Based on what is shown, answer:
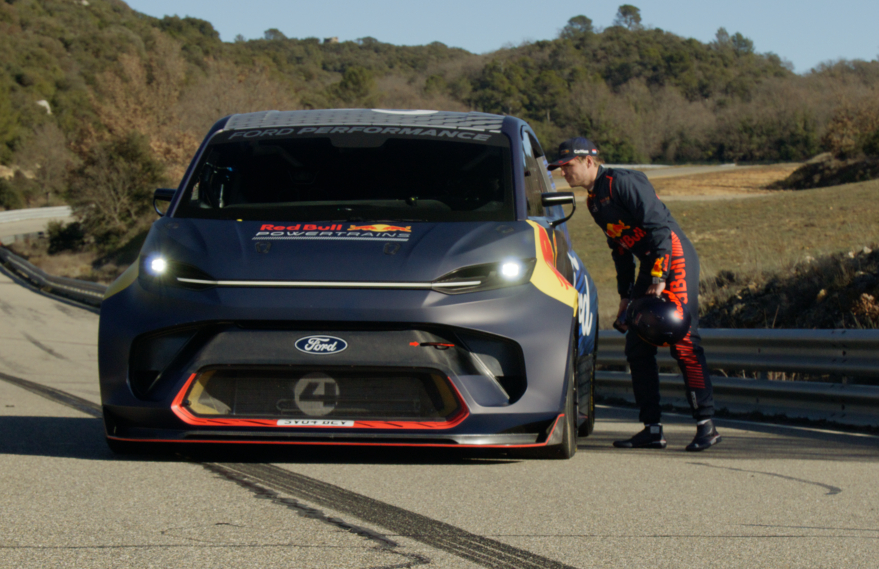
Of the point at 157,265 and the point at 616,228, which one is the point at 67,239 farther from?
the point at 157,265

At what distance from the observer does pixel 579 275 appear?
19.0 feet

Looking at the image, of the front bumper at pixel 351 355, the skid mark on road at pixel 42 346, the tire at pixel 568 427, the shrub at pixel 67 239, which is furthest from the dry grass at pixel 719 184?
the front bumper at pixel 351 355

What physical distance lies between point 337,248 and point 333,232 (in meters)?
0.19

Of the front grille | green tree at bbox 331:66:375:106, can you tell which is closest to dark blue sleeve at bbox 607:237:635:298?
the front grille

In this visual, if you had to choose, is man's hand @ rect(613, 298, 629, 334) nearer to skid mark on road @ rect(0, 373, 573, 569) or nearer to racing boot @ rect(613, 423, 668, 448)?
racing boot @ rect(613, 423, 668, 448)

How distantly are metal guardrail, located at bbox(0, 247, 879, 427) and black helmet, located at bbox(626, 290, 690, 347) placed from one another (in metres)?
1.83

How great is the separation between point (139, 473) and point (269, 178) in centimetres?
176

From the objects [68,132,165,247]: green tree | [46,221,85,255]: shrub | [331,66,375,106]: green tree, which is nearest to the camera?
[68,132,165,247]: green tree

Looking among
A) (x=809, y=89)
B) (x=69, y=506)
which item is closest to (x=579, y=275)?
(x=69, y=506)

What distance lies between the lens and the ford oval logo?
13.8 feet

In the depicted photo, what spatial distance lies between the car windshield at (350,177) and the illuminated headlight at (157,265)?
478 millimetres

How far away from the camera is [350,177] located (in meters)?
5.31

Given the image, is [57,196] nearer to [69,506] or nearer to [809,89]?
[809,89]

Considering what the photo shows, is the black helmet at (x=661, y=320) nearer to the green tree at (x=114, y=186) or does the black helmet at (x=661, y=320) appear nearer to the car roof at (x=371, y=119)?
the car roof at (x=371, y=119)
